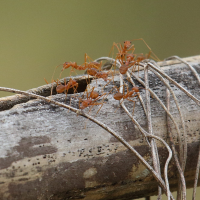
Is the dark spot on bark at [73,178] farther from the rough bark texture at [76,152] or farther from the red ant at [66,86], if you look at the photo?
the red ant at [66,86]

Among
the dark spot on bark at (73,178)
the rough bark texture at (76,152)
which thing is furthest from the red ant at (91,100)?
the dark spot on bark at (73,178)

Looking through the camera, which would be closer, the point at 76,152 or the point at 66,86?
the point at 76,152

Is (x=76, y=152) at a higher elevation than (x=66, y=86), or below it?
below

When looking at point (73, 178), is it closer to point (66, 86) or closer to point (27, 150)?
point (27, 150)

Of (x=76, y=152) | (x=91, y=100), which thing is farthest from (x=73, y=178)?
(x=91, y=100)

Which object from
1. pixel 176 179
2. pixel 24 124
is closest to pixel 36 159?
pixel 24 124

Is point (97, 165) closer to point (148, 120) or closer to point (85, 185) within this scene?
point (85, 185)

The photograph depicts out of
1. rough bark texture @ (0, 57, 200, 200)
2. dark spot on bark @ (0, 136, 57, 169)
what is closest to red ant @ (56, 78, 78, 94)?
rough bark texture @ (0, 57, 200, 200)

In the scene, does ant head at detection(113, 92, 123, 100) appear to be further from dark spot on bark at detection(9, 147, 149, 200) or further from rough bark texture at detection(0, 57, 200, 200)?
dark spot on bark at detection(9, 147, 149, 200)
